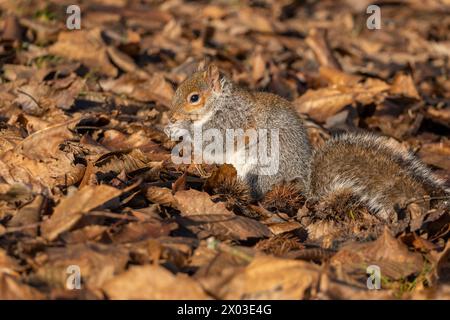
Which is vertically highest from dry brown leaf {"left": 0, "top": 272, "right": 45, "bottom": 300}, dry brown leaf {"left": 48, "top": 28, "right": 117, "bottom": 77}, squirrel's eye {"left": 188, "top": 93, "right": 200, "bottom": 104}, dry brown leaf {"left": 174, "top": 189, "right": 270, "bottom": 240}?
dry brown leaf {"left": 48, "top": 28, "right": 117, "bottom": 77}

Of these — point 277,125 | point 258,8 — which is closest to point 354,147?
point 277,125

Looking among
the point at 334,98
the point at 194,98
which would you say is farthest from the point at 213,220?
the point at 334,98

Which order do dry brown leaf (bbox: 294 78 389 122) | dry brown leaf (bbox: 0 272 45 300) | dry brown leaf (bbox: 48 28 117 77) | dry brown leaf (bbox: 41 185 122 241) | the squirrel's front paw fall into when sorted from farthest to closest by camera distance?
dry brown leaf (bbox: 48 28 117 77)
dry brown leaf (bbox: 294 78 389 122)
the squirrel's front paw
dry brown leaf (bbox: 41 185 122 241)
dry brown leaf (bbox: 0 272 45 300)

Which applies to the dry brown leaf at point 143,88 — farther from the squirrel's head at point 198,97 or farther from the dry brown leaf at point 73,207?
the dry brown leaf at point 73,207

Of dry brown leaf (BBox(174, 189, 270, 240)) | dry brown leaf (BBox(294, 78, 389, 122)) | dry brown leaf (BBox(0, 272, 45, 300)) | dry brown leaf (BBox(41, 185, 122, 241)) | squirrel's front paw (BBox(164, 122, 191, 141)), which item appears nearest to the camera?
dry brown leaf (BBox(0, 272, 45, 300))

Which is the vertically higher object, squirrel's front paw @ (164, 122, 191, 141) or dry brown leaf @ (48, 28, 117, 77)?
dry brown leaf @ (48, 28, 117, 77)

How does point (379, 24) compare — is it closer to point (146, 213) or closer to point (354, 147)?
point (354, 147)

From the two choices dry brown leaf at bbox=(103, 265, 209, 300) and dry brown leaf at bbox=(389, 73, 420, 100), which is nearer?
dry brown leaf at bbox=(103, 265, 209, 300)

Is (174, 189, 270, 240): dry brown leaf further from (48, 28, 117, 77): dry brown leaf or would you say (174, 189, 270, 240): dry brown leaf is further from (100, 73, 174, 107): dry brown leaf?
(48, 28, 117, 77): dry brown leaf

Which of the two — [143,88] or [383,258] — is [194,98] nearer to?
[143,88]

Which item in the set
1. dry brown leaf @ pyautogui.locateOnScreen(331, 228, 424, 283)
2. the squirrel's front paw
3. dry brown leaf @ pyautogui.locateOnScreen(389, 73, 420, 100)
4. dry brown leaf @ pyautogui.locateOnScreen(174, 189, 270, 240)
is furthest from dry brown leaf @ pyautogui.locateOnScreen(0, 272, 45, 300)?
dry brown leaf @ pyautogui.locateOnScreen(389, 73, 420, 100)
